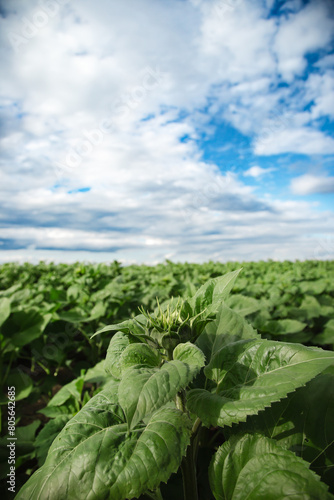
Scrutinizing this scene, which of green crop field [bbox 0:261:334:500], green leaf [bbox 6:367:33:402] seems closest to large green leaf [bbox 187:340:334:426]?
green crop field [bbox 0:261:334:500]

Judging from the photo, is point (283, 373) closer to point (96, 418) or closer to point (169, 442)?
point (169, 442)

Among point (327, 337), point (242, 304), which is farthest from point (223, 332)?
point (327, 337)

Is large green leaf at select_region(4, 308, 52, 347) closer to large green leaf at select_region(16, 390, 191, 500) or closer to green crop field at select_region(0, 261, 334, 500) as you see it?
green crop field at select_region(0, 261, 334, 500)

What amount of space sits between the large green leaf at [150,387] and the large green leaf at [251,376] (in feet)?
0.43

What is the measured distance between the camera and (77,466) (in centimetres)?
87

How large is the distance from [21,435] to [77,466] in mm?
1871

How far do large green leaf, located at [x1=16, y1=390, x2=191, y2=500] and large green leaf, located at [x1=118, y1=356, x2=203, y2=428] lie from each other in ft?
0.51

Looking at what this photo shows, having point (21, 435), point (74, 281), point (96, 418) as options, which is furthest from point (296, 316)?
point (74, 281)

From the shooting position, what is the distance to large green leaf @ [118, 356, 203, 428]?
77 centimetres

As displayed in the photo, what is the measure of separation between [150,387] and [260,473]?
1.20 ft

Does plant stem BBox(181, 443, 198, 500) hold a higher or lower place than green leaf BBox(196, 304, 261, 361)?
lower

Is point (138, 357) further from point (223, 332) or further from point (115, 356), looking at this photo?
point (223, 332)

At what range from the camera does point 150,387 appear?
31.5 inches

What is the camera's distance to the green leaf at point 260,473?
783 mm
